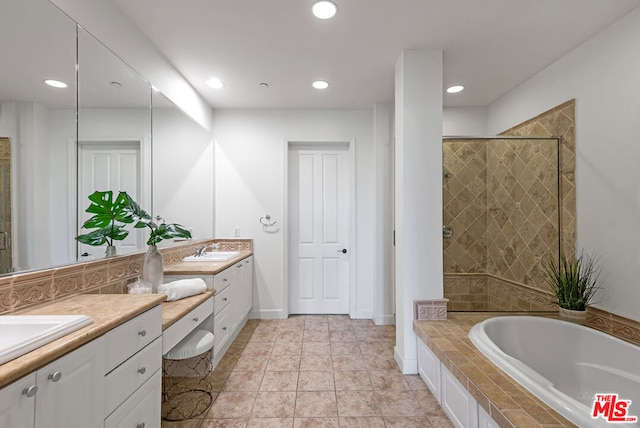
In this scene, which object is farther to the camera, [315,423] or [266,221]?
[266,221]

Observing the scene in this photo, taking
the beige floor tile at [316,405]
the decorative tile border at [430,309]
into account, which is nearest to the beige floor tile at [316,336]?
the beige floor tile at [316,405]

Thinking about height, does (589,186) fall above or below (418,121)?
below

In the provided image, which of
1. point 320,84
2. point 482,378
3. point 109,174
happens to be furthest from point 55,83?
point 482,378

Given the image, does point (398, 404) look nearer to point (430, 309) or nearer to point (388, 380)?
point (388, 380)

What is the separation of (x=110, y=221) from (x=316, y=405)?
1.78m

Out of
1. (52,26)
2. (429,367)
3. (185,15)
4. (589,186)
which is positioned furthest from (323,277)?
(52,26)

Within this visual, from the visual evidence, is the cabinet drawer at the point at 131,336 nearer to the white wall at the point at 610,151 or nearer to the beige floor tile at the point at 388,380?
the beige floor tile at the point at 388,380

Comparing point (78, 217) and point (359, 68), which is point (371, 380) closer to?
point (78, 217)

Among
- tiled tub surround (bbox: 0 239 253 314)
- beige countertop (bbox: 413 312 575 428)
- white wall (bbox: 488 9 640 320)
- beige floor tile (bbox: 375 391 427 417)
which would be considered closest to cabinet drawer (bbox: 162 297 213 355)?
tiled tub surround (bbox: 0 239 253 314)

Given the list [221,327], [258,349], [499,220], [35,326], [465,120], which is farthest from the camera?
[465,120]

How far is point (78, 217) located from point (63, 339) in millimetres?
961

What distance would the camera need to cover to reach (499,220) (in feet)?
9.52

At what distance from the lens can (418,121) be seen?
228 cm

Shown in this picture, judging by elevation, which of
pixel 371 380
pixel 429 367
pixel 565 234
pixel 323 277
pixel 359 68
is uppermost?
pixel 359 68
